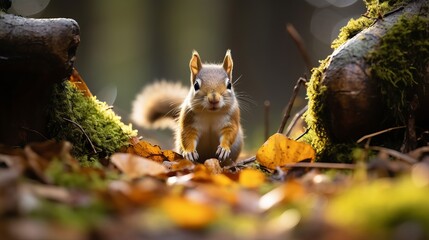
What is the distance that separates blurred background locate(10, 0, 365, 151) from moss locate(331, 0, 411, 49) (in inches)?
221

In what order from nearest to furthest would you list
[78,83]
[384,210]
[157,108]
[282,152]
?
[384,210] → [282,152] → [78,83] → [157,108]

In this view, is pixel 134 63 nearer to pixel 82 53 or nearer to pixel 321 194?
pixel 82 53

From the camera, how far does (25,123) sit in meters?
2.70

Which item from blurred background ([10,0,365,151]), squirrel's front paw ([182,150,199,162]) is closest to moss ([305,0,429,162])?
squirrel's front paw ([182,150,199,162])

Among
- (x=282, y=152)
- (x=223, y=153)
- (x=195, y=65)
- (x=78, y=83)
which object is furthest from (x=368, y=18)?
(x=78, y=83)

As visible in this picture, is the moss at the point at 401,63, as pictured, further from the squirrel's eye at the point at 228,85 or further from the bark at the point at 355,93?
the squirrel's eye at the point at 228,85

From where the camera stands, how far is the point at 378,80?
2.49 meters

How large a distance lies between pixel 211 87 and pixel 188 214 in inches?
92.2

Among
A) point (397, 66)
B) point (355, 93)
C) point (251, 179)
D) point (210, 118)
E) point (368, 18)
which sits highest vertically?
point (368, 18)

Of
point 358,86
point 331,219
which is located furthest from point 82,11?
point 331,219

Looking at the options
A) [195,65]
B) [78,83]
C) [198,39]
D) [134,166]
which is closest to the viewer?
[134,166]

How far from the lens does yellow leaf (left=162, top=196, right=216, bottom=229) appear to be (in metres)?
1.17

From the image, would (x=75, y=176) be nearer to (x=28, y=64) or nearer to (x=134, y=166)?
(x=134, y=166)

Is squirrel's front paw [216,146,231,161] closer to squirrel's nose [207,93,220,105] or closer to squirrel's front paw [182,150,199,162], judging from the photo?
squirrel's front paw [182,150,199,162]
